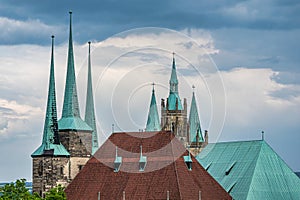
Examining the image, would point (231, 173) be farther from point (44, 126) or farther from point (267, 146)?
point (44, 126)

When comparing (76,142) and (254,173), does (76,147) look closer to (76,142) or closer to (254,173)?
(76,142)

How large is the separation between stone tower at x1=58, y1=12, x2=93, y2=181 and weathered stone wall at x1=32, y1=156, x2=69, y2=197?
3.21 ft

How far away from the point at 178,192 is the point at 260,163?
1646 cm

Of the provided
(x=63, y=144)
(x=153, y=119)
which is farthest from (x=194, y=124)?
(x=63, y=144)

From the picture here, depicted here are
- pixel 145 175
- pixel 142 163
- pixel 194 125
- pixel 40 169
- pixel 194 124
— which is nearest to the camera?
pixel 145 175

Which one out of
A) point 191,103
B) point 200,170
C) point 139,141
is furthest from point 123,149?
point 191,103

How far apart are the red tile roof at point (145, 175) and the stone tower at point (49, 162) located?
806 cm

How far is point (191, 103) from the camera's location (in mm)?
132125

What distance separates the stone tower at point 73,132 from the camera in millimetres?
91750

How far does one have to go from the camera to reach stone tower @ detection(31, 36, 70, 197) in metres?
89.4

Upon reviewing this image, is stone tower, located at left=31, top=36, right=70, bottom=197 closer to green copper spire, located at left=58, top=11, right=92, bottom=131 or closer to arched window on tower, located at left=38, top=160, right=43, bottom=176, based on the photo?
arched window on tower, located at left=38, top=160, right=43, bottom=176

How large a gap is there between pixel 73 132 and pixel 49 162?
4.41m

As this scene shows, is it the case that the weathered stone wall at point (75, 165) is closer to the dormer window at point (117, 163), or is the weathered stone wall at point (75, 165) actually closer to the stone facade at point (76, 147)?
the stone facade at point (76, 147)

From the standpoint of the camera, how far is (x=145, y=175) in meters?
78.0
